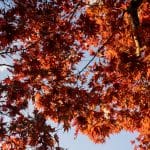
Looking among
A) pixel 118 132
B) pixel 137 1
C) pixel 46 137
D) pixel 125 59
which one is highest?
pixel 137 1

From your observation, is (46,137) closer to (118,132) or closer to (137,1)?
(118,132)

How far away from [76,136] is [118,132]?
4.31 feet

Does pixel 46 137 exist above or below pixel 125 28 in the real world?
below

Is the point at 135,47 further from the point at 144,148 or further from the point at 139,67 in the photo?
the point at 144,148

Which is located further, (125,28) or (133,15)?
(125,28)

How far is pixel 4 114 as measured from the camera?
12664mm

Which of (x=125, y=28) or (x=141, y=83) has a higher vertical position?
(x=125, y=28)

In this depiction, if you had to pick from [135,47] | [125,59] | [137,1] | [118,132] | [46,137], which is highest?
[137,1]

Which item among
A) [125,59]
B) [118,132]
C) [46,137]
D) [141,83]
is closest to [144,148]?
[118,132]

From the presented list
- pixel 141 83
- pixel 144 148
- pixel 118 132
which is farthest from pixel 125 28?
pixel 144 148

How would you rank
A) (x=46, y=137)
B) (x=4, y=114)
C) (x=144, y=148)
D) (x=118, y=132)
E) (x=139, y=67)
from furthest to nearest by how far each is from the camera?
(x=144, y=148), (x=118, y=132), (x=4, y=114), (x=139, y=67), (x=46, y=137)

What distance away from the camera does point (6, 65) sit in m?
13.2

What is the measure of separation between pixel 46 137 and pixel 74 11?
4347mm

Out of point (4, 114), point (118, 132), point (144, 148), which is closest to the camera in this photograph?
point (4, 114)
